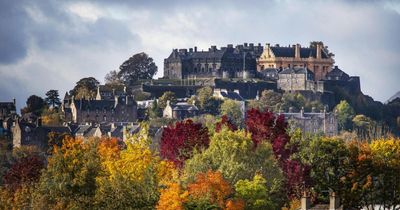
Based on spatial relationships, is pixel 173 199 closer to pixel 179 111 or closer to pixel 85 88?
pixel 179 111

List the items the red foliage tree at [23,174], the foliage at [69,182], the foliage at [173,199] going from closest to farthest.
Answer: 1. the foliage at [173,199]
2. the foliage at [69,182]
3. the red foliage tree at [23,174]

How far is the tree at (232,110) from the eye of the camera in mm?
172500

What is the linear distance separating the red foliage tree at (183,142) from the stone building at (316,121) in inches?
3347

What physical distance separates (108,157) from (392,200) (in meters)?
15.5

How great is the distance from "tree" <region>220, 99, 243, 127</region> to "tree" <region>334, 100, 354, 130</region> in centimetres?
1423

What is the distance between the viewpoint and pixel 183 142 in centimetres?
8962

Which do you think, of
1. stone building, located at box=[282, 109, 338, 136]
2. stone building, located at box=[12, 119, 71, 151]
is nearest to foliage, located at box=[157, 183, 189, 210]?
stone building, located at box=[12, 119, 71, 151]

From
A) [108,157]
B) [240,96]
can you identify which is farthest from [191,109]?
[108,157]

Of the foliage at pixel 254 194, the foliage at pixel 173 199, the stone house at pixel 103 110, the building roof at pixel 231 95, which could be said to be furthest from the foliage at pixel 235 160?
the building roof at pixel 231 95

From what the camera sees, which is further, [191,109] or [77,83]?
[77,83]

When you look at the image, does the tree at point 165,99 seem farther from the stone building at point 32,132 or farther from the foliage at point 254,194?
the foliage at point 254,194

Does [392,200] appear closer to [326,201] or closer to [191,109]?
[326,201]

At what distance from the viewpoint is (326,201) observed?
78938mm

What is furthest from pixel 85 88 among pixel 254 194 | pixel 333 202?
pixel 333 202
